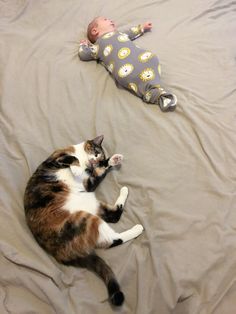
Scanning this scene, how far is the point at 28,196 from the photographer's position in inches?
44.8

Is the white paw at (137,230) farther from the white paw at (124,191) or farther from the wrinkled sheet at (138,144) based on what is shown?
the white paw at (124,191)

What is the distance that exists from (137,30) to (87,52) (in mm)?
353

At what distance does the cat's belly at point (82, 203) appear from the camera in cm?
114

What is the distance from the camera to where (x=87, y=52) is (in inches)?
67.2

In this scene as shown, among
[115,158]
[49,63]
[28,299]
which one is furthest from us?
[49,63]

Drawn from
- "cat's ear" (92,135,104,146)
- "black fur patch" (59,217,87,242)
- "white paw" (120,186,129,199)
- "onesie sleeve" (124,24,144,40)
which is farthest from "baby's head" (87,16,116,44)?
"black fur patch" (59,217,87,242)

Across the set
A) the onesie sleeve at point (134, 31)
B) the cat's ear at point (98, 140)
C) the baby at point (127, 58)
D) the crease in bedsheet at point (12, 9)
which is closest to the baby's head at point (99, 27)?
the baby at point (127, 58)

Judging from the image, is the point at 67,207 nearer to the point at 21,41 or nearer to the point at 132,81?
the point at 132,81

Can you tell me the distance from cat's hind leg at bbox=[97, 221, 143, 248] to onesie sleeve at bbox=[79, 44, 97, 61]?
3.47 feet

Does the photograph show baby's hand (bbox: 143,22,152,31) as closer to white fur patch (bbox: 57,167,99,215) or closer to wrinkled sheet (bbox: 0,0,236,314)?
wrinkled sheet (bbox: 0,0,236,314)

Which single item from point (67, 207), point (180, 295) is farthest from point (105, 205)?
point (180, 295)

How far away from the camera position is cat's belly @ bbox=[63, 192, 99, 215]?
45.0 inches

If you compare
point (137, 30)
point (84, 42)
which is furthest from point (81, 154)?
point (137, 30)

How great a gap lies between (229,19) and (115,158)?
1328 mm
